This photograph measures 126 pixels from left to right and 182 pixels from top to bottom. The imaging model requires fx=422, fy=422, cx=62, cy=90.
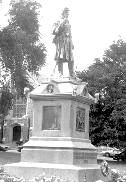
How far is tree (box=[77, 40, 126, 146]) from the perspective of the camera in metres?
33.0

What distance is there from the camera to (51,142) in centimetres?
1397

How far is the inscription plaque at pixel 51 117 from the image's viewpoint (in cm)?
1421

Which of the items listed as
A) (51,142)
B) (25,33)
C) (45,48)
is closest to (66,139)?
(51,142)

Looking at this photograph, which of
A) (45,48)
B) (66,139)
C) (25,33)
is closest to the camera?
(66,139)

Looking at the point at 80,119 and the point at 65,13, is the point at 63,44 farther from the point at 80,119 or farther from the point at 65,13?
the point at 80,119

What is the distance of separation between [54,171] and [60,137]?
1.33 meters

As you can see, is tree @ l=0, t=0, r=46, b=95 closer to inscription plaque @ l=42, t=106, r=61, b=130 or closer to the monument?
the monument

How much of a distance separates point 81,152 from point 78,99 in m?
1.81

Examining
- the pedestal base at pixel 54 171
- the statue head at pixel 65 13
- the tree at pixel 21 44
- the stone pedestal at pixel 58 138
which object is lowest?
the pedestal base at pixel 54 171

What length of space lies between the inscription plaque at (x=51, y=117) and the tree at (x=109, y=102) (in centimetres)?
1795

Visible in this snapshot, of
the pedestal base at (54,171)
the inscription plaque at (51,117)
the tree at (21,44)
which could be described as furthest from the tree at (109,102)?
the pedestal base at (54,171)

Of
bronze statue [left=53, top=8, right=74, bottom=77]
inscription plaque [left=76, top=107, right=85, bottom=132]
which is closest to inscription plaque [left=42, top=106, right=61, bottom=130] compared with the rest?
inscription plaque [left=76, top=107, right=85, bottom=132]

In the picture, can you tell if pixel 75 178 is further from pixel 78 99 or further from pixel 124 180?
pixel 78 99

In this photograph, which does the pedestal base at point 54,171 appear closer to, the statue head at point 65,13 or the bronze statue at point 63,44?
the bronze statue at point 63,44
